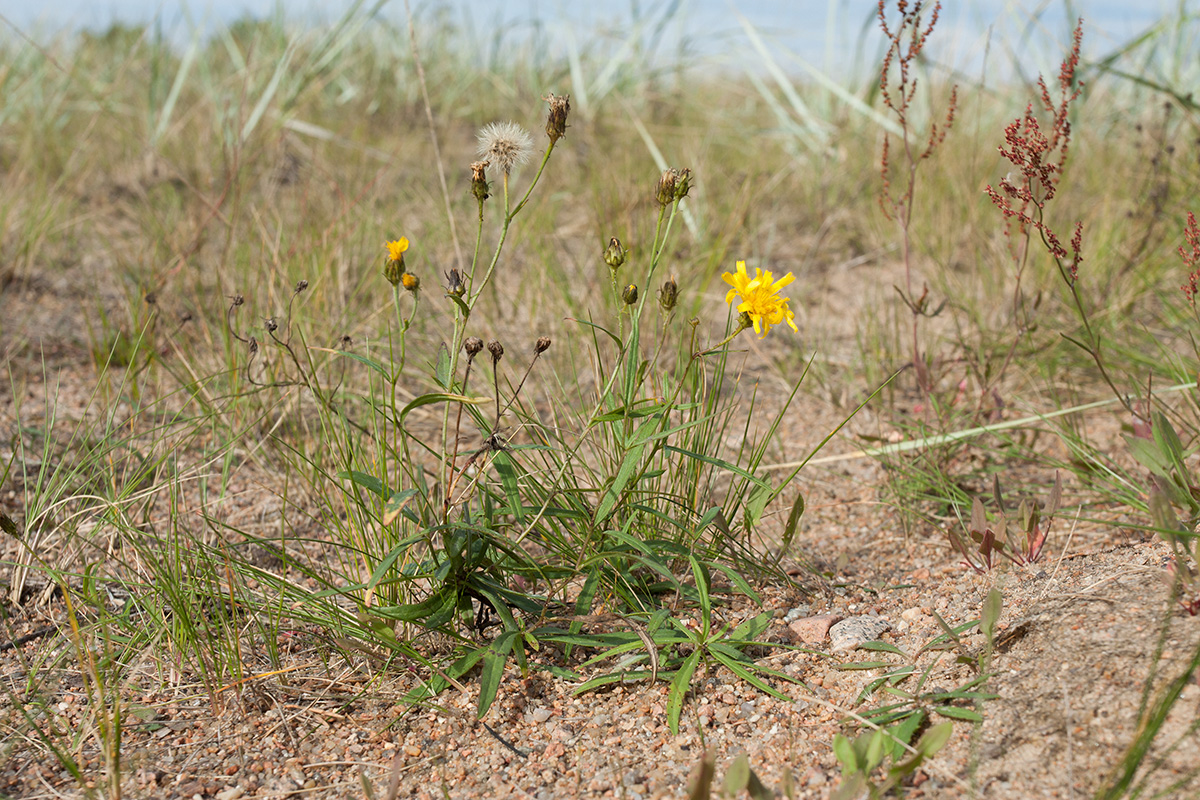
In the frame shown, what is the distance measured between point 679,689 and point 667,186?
67 cm

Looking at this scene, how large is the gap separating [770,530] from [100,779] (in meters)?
1.17

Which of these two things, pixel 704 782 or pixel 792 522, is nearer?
pixel 704 782

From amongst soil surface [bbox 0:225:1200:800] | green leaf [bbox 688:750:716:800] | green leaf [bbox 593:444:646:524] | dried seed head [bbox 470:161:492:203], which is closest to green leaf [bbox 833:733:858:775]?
soil surface [bbox 0:225:1200:800]

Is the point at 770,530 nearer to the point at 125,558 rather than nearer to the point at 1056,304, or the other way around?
the point at 125,558

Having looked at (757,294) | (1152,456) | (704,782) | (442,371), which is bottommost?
(704,782)

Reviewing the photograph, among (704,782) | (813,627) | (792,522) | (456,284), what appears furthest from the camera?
(792,522)

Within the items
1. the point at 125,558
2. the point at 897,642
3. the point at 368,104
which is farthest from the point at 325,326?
the point at 368,104

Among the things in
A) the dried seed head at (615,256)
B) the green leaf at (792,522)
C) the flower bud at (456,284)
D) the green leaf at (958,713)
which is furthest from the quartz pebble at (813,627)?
the flower bud at (456,284)

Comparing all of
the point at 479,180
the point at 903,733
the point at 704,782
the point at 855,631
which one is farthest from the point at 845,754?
the point at 479,180

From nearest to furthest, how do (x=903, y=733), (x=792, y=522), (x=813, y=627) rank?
(x=903, y=733) < (x=813, y=627) < (x=792, y=522)

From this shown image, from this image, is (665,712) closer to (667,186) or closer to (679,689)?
(679,689)

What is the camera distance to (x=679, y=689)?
112cm

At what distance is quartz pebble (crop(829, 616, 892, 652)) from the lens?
126 cm

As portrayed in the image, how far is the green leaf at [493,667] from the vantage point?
1.12 meters
